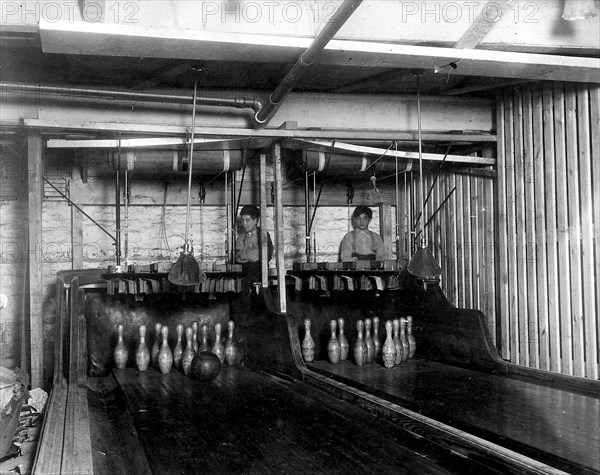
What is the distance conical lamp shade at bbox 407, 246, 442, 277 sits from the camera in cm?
404

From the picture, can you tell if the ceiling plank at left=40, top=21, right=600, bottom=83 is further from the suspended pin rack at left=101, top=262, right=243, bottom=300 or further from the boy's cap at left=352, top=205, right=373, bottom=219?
the boy's cap at left=352, top=205, right=373, bottom=219

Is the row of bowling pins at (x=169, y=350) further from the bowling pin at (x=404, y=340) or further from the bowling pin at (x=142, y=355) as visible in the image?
the bowling pin at (x=404, y=340)

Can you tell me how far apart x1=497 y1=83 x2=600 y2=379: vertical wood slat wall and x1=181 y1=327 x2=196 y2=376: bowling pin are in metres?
2.54

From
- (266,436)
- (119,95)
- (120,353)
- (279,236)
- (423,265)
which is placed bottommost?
(266,436)

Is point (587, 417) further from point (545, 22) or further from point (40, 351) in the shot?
point (40, 351)

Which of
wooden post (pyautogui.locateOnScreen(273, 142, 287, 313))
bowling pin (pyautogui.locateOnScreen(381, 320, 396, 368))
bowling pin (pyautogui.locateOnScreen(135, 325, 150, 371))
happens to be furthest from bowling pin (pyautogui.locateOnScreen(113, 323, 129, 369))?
bowling pin (pyautogui.locateOnScreen(381, 320, 396, 368))

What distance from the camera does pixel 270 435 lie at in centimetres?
294

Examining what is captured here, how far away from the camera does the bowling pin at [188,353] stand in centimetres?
471

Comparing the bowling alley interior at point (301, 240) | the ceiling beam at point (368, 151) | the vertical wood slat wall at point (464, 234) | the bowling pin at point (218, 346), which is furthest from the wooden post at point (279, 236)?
the vertical wood slat wall at point (464, 234)

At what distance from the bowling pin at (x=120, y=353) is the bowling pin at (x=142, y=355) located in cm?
10

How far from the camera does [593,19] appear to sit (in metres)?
4.06

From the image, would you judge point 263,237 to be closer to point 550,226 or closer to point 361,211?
point 361,211

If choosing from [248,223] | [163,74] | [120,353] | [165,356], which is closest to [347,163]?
[248,223]

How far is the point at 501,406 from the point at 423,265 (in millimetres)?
1045
